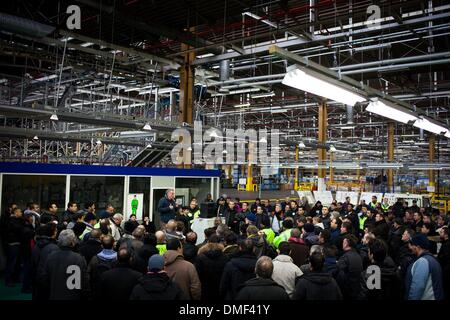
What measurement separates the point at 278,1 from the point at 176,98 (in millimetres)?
7761

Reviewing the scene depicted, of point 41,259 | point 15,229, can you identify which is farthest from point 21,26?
point 41,259

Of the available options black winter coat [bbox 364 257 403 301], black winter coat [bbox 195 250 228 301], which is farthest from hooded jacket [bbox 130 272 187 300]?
black winter coat [bbox 364 257 403 301]

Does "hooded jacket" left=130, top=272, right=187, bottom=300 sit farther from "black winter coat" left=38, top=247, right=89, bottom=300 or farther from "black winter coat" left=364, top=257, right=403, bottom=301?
"black winter coat" left=364, top=257, right=403, bottom=301

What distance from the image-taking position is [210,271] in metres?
4.56

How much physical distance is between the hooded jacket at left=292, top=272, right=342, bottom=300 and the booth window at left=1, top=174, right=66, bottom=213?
734 centimetres

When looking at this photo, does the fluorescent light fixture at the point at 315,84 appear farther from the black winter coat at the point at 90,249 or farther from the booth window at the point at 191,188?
the booth window at the point at 191,188

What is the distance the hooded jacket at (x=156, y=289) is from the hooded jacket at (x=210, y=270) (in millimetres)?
1272

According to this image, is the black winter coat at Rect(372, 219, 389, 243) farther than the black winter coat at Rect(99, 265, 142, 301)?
Yes

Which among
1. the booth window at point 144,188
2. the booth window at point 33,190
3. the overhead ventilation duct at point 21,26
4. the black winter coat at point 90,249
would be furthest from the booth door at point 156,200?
the black winter coat at point 90,249

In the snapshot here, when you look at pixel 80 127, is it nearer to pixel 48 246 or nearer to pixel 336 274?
pixel 48 246

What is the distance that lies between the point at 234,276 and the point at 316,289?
3.35ft

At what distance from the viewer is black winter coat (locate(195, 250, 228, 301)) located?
4562 millimetres

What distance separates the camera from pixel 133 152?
64.0 ft
